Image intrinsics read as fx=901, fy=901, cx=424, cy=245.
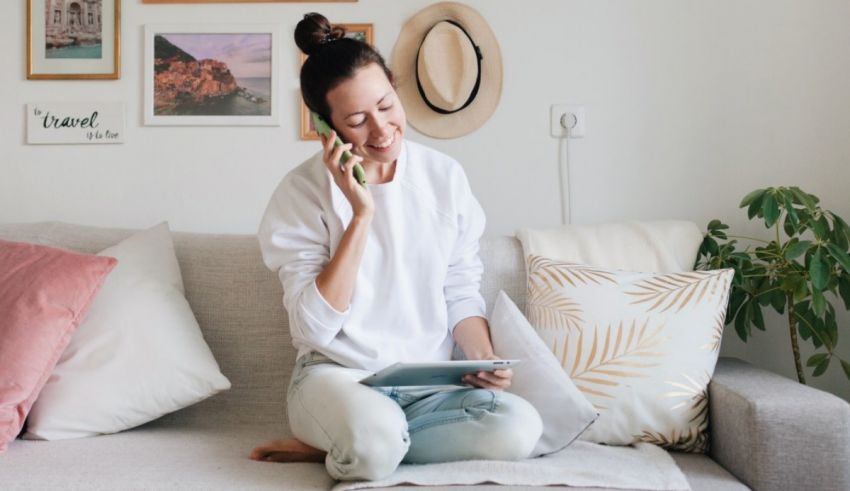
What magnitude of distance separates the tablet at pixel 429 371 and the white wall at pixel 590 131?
96cm

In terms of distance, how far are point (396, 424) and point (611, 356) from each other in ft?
1.97

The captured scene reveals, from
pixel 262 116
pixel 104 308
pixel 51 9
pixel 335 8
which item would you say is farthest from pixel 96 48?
pixel 104 308

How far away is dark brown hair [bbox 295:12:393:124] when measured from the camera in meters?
1.85

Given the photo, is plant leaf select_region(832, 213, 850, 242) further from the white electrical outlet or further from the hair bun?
the hair bun

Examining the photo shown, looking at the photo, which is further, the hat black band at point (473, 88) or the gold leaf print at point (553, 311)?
the hat black band at point (473, 88)

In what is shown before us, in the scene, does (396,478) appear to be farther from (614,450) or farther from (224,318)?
(224,318)

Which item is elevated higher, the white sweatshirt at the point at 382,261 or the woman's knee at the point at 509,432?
the white sweatshirt at the point at 382,261

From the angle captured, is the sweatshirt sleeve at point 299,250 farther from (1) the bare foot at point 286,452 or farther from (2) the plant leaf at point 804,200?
(2) the plant leaf at point 804,200

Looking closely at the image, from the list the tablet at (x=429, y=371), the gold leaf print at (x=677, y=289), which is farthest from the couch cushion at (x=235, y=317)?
the gold leaf print at (x=677, y=289)

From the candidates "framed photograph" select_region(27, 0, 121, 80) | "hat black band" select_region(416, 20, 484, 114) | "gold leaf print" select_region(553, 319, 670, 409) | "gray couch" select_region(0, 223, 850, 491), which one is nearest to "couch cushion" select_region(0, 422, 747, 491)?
"gray couch" select_region(0, 223, 850, 491)

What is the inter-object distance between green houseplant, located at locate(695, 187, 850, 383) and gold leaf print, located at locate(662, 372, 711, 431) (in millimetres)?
388

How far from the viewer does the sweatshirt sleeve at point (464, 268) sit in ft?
6.59

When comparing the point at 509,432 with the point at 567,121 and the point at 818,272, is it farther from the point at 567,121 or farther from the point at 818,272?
the point at 567,121

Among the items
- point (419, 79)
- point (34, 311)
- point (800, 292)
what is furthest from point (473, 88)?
point (34, 311)
